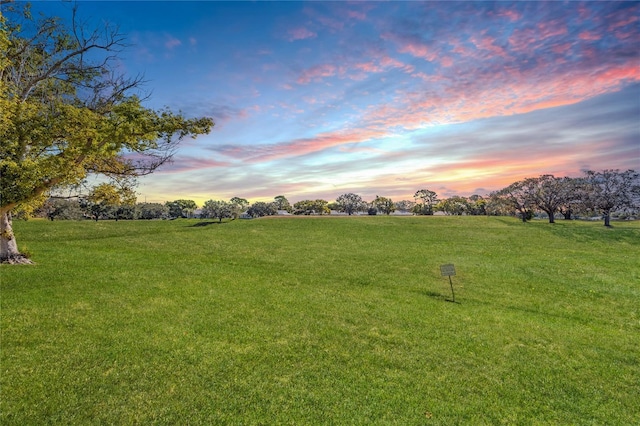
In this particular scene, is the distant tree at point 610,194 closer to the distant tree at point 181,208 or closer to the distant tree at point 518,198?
the distant tree at point 518,198

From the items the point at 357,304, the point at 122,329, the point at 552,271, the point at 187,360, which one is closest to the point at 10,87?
the point at 122,329

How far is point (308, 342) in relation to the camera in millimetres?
12930

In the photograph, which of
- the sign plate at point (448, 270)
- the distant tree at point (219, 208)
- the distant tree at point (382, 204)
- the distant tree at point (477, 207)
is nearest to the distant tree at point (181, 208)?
the distant tree at point (219, 208)

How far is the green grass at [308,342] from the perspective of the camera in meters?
8.95

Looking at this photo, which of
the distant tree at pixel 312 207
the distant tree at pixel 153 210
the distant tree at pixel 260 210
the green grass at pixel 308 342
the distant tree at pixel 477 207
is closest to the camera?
the green grass at pixel 308 342

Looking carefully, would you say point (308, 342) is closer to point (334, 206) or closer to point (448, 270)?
point (448, 270)

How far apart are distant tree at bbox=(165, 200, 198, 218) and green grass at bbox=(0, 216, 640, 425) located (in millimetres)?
103259

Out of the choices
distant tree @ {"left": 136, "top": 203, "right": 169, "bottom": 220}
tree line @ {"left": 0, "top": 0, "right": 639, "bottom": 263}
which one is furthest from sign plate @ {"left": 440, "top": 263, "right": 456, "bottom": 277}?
distant tree @ {"left": 136, "top": 203, "right": 169, "bottom": 220}

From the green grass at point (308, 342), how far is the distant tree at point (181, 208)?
103259 mm

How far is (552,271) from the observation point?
1075 inches

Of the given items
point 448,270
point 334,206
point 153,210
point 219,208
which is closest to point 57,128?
point 448,270

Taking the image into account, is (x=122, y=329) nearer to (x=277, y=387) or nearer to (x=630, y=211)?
(x=277, y=387)

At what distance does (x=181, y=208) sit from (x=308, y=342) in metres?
129

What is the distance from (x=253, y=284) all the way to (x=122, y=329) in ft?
29.0
